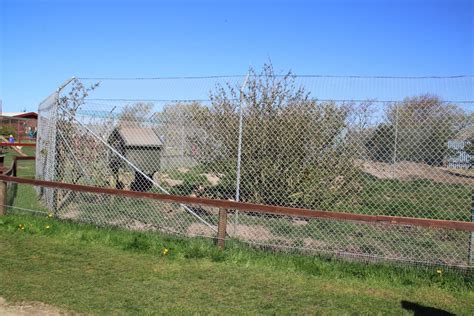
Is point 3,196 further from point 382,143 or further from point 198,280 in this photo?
point 382,143

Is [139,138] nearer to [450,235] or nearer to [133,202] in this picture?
[133,202]

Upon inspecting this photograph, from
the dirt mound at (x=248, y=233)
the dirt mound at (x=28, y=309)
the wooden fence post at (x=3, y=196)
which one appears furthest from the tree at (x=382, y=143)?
the wooden fence post at (x=3, y=196)

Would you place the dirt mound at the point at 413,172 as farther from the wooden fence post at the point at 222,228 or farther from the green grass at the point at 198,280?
the wooden fence post at the point at 222,228

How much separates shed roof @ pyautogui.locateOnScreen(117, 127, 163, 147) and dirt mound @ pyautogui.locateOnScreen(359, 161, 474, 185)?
10.7 feet

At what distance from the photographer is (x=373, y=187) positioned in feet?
20.6

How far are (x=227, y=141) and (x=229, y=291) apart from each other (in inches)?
103

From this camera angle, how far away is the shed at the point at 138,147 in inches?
298

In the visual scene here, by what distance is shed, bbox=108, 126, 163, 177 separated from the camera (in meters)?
7.56

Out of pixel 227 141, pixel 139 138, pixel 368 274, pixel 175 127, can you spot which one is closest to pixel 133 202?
pixel 139 138

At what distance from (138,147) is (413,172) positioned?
4.37 meters

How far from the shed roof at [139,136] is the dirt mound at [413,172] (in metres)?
3.25

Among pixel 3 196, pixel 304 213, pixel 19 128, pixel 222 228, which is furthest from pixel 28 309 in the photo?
pixel 19 128

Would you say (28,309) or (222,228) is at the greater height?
(222,228)

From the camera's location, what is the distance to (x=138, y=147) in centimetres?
791
